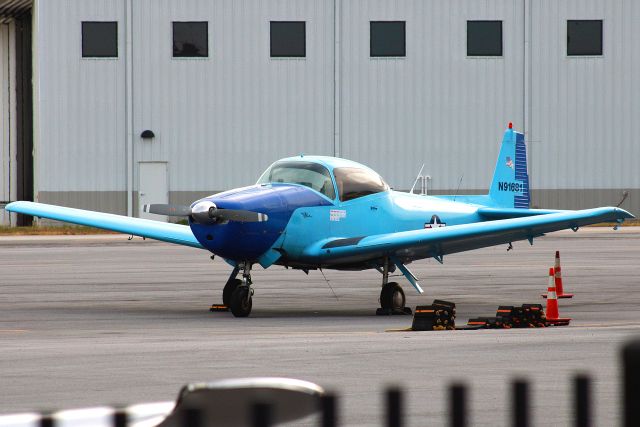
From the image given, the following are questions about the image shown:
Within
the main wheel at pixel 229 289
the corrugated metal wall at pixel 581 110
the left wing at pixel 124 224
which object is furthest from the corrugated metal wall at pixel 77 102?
the main wheel at pixel 229 289

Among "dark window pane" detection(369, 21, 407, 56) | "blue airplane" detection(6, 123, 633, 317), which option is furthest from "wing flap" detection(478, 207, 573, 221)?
"dark window pane" detection(369, 21, 407, 56)

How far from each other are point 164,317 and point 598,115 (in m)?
29.2

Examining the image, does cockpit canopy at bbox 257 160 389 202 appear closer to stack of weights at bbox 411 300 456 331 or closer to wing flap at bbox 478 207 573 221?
wing flap at bbox 478 207 573 221

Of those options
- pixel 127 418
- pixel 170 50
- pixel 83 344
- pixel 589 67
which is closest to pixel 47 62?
pixel 170 50

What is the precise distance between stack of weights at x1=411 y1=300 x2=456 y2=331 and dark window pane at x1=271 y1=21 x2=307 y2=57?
2845 cm

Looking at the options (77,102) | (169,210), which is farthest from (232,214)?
(77,102)

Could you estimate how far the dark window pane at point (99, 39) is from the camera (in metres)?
40.8

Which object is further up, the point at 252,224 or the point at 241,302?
the point at 252,224

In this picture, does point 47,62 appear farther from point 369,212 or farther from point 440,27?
point 369,212

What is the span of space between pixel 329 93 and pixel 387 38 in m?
2.69

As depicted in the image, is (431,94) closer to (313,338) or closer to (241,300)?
(241,300)

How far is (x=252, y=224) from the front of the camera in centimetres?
1470

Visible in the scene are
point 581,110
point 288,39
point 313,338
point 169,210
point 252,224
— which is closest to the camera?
point 313,338

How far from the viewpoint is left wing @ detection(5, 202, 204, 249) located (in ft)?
56.6
